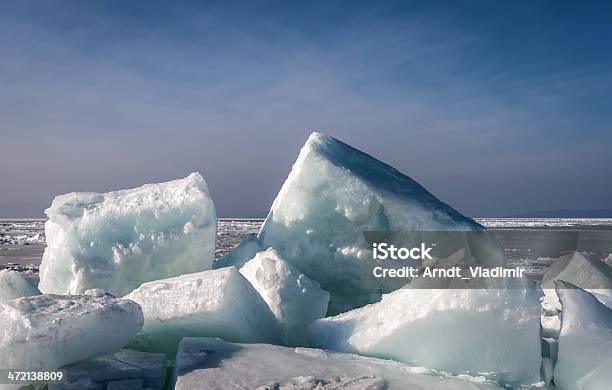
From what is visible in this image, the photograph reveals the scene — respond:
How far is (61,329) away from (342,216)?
2.58 metres

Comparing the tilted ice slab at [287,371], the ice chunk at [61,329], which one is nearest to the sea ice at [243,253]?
the tilted ice slab at [287,371]

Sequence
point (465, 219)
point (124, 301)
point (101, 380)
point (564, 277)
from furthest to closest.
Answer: point (564, 277) < point (465, 219) < point (124, 301) < point (101, 380)

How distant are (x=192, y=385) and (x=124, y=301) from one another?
84 cm

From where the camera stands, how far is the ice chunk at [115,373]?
3205 millimetres

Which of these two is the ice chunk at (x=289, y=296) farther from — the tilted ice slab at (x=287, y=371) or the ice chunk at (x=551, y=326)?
the ice chunk at (x=551, y=326)

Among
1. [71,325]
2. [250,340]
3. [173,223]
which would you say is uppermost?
[173,223]

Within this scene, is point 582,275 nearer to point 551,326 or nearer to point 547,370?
point 551,326

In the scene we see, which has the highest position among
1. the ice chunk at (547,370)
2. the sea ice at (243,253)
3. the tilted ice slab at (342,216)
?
the tilted ice slab at (342,216)

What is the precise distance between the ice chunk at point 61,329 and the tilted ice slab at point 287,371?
402 mm

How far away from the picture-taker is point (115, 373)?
330 cm

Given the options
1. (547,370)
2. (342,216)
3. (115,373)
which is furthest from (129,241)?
(547,370)

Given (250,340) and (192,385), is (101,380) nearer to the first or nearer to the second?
(192,385)

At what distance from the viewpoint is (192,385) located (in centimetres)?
303

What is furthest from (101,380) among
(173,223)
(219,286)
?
(173,223)
